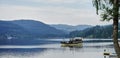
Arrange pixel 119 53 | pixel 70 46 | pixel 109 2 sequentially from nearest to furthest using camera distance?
pixel 119 53 < pixel 109 2 < pixel 70 46

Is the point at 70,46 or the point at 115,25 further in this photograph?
the point at 70,46

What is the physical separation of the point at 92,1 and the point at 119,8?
1887mm

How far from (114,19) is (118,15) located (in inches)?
19.0

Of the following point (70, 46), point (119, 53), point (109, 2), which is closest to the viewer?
point (119, 53)

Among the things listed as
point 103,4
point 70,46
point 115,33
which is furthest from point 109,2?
point 70,46

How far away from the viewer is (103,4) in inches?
961

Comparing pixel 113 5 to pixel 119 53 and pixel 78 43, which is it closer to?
pixel 119 53

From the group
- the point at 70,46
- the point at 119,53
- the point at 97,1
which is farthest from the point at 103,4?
the point at 70,46

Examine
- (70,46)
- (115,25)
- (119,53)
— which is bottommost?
(70,46)

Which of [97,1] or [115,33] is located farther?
[97,1]

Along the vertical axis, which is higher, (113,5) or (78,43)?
(113,5)

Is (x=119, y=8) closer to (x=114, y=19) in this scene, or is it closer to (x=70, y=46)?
(x=114, y=19)

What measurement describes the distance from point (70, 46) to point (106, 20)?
144853 millimetres

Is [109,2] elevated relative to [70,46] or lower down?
elevated
